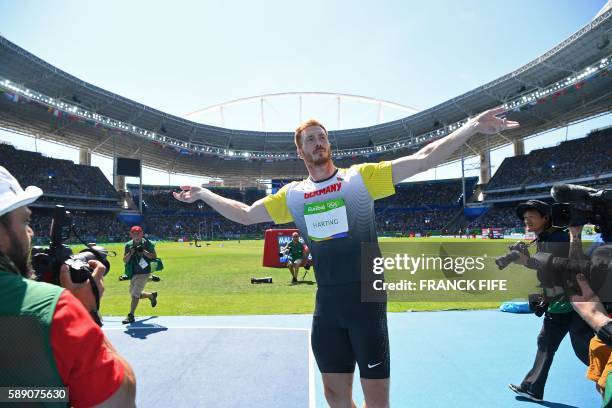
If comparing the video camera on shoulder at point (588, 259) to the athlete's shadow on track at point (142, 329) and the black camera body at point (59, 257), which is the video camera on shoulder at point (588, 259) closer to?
the black camera body at point (59, 257)

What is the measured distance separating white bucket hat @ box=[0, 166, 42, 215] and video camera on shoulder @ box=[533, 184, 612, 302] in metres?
2.64

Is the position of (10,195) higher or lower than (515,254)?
higher

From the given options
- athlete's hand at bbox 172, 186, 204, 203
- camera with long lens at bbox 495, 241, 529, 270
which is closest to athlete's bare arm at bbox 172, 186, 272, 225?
athlete's hand at bbox 172, 186, 204, 203

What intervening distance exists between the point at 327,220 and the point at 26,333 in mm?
1813

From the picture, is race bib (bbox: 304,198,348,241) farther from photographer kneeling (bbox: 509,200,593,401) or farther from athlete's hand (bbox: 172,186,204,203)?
photographer kneeling (bbox: 509,200,593,401)

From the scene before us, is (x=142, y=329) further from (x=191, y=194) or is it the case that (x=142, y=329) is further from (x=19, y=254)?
(x=19, y=254)

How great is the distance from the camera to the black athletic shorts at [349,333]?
91.1 inches

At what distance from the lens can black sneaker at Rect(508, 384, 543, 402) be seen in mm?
3852

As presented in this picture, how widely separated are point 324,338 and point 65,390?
167cm

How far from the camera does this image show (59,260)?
2.01 m

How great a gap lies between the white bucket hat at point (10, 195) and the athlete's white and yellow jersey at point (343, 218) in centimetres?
170

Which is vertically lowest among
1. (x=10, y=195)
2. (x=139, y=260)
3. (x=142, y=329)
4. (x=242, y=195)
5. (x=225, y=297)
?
(x=225, y=297)

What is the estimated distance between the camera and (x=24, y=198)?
49.8 inches

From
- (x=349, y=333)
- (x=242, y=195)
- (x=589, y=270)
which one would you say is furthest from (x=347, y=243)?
(x=242, y=195)
